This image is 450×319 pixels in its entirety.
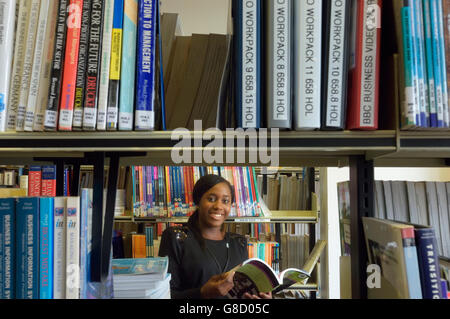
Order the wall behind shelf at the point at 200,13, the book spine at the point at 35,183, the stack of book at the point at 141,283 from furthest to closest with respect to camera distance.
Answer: the wall behind shelf at the point at 200,13 < the book spine at the point at 35,183 < the stack of book at the point at 141,283

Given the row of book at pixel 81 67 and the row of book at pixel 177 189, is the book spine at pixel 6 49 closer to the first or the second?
the row of book at pixel 81 67

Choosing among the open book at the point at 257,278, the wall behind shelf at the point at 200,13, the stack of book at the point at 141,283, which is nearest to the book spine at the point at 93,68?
the stack of book at the point at 141,283

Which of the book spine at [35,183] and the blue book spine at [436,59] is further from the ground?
the blue book spine at [436,59]

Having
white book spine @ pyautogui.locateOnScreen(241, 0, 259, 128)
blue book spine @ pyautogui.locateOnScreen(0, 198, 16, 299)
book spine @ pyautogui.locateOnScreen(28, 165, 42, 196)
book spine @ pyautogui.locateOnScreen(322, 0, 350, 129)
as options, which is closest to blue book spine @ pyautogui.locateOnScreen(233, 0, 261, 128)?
white book spine @ pyautogui.locateOnScreen(241, 0, 259, 128)

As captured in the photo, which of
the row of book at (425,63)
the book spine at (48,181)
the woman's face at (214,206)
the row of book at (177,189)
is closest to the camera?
the row of book at (425,63)

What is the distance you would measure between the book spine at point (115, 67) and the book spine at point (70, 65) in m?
0.06

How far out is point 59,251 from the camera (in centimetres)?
67

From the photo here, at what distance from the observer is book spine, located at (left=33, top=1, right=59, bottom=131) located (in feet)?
2.11

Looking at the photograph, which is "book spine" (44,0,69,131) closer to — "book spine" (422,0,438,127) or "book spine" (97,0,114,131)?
"book spine" (97,0,114,131)

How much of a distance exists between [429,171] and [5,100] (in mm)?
3705

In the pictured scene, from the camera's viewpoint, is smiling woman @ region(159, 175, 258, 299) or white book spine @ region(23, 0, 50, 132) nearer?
white book spine @ region(23, 0, 50, 132)

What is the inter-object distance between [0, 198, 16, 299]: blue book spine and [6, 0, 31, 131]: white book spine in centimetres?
16

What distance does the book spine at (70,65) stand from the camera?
630 millimetres
